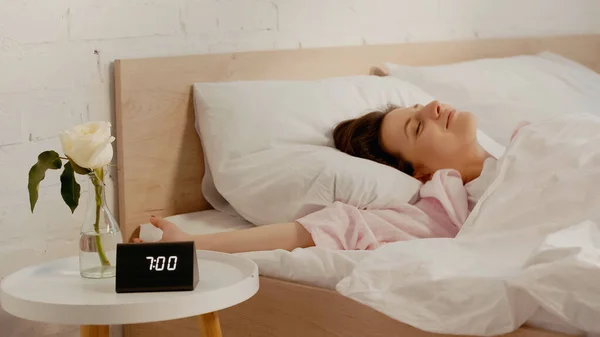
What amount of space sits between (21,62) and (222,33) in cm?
54

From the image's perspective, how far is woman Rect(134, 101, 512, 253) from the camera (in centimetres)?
185

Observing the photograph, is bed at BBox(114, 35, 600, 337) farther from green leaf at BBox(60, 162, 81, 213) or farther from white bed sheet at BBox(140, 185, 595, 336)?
green leaf at BBox(60, 162, 81, 213)

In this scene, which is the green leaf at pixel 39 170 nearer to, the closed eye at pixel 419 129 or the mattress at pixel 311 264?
the mattress at pixel 311 264

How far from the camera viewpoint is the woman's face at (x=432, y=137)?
2098mm

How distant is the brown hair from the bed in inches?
10.7

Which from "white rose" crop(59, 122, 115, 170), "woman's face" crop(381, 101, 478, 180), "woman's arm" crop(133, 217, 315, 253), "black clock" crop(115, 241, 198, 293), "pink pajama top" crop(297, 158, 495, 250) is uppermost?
"white rose" crop(59, 122, 115, 170)

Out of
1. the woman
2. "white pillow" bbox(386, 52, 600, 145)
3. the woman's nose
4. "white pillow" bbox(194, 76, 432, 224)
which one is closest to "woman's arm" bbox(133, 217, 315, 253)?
the woman

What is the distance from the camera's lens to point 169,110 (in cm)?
211

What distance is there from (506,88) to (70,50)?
4.15 feet

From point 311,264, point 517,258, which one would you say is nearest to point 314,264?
point 311,264

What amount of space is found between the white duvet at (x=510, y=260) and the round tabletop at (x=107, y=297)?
200 mm

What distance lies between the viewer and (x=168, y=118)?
2111mm

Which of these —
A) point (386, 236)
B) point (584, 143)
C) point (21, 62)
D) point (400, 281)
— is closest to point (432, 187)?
point (386, 236)

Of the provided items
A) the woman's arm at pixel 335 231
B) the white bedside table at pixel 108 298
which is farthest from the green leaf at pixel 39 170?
the woman's arm at pixel 335 231
